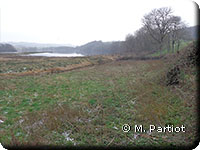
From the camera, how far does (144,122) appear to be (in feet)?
8.63

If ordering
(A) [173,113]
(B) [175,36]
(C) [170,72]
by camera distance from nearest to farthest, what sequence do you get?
(A) [173,113] < (C) [170,72] < (B) [175,36]

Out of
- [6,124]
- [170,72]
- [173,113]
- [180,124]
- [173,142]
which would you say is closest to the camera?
[173,142]

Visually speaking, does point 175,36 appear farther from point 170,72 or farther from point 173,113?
point 173,113

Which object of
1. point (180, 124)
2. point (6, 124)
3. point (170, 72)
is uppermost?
point (170, 72)

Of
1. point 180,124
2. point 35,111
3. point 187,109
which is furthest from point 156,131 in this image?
point 35,111

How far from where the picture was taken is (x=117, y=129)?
2629 mm

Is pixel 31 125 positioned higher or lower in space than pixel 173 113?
lower

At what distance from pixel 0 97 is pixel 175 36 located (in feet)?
72.6

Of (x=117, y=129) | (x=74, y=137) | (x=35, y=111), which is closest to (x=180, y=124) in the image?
(x=117, y=129)

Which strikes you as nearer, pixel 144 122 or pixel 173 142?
pixel 173 142

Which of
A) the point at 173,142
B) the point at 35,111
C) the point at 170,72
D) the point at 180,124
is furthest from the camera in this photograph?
the point at 170,72

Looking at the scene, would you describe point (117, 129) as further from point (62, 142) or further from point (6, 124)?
point (6, 124)

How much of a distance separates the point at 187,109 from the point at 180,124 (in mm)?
674

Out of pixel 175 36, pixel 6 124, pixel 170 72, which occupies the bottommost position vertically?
pixel 6 124
